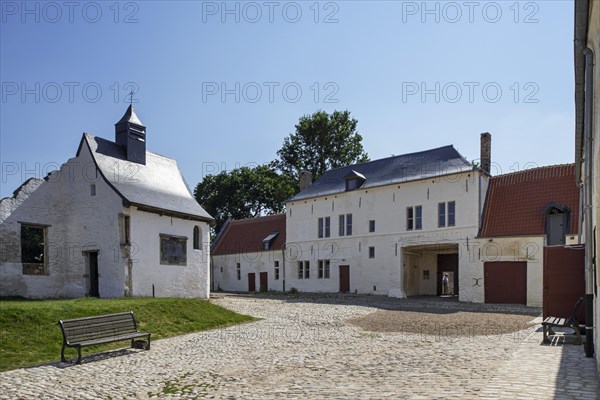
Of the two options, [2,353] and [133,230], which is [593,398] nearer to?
[2,353]

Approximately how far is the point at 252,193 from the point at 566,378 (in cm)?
4634

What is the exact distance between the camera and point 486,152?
99.0ft

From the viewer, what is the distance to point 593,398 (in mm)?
6188

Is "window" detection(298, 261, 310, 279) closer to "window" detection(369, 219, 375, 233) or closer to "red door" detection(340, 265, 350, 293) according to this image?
"red door" detection(340, 265, 350, 293)

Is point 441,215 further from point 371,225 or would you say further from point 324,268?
point 324,268

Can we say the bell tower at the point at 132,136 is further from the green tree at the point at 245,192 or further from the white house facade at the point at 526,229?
the green tree at the point at 245,192

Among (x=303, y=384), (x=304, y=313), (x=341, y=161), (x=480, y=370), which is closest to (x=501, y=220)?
(x=304, y=313)

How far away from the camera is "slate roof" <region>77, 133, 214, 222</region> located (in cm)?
2317

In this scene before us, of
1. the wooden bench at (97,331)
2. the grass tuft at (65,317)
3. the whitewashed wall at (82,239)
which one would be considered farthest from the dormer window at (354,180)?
the wooden bench at (97,331)

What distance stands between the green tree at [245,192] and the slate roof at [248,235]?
7.69 meters

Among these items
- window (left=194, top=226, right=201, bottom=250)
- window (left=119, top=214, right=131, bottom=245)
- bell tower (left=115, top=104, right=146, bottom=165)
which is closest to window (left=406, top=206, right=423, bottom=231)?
window (left=194, top=226, right=201, bottom=250)

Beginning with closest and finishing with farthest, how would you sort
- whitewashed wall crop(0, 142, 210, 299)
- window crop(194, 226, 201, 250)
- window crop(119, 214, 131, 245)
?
1. whitewashed wall crop(0, 142, 210, 299)
2. window crop(119, 214, 131, 245)
3. window crop(194, 226, 201, 250)

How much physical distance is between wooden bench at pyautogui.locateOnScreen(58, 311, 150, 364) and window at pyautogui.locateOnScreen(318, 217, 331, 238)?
23603 mm

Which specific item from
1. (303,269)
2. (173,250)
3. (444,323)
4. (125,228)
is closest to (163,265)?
(173,250)
